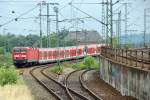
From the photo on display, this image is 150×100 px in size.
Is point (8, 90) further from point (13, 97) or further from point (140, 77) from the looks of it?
point (140, 77)

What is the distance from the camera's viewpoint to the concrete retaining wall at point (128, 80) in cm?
2320

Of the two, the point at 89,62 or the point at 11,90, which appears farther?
the point at 89,62

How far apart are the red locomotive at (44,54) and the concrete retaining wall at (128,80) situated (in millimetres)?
18333

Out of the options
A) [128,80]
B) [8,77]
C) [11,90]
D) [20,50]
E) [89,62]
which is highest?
[20,50]

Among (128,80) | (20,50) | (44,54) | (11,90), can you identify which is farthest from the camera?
(44,54)

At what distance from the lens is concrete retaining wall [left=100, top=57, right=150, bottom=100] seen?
76.1 ft

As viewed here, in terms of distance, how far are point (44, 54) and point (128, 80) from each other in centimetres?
4490

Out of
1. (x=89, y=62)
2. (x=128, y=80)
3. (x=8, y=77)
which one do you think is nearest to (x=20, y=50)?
(x=89, y=62)

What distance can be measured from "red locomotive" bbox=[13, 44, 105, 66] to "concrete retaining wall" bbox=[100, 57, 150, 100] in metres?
18.3

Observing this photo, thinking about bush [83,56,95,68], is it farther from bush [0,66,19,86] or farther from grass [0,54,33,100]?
bush [0,66,19,86]

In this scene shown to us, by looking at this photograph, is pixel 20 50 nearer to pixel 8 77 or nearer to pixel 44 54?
pixel 44 54

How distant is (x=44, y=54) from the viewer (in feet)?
236

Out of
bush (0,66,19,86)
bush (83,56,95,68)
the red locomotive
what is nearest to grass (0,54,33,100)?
Result: bush (0,66,19,86)

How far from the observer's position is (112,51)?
38031mm
